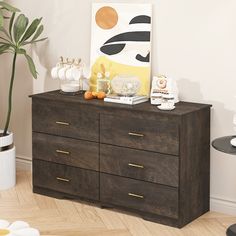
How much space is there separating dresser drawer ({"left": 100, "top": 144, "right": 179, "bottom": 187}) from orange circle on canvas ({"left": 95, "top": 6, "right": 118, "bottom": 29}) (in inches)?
34.2

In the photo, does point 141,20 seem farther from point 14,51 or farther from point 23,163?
point 23,163

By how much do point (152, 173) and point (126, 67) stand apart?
2.67ft

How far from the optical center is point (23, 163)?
5.32 m

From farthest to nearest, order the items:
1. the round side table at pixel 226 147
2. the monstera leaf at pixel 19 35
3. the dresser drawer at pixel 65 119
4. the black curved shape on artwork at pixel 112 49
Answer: the monstera leaf at pixel 19 35, the black curved shape on artwork at pixel 112 49, the dresser drawer at pixel 65 119, the round side table at pixel 226 147

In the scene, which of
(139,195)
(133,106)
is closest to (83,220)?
(139,195)

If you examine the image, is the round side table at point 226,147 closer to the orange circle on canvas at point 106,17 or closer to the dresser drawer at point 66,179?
the dresser drawer at point 66,179

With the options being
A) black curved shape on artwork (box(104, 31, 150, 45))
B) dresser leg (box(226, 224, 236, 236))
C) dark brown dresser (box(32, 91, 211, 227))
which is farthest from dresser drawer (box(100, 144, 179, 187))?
black curved shape on artwork (box(104, 31, 150, 45))

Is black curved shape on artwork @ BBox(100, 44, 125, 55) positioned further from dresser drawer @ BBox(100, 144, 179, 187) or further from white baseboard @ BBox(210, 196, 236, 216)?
white baseboard @ BBox(210, 196, 236, 216)

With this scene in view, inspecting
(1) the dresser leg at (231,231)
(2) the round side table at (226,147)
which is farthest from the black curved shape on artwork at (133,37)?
(1) the dresser leg at (231,231)

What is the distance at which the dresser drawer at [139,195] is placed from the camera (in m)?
4.01

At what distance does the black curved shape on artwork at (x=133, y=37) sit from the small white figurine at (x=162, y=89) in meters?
0.32

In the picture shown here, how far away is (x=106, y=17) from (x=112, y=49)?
227 millimetres

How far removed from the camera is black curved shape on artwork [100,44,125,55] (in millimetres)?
4488

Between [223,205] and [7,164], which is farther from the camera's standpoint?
[7,164]
